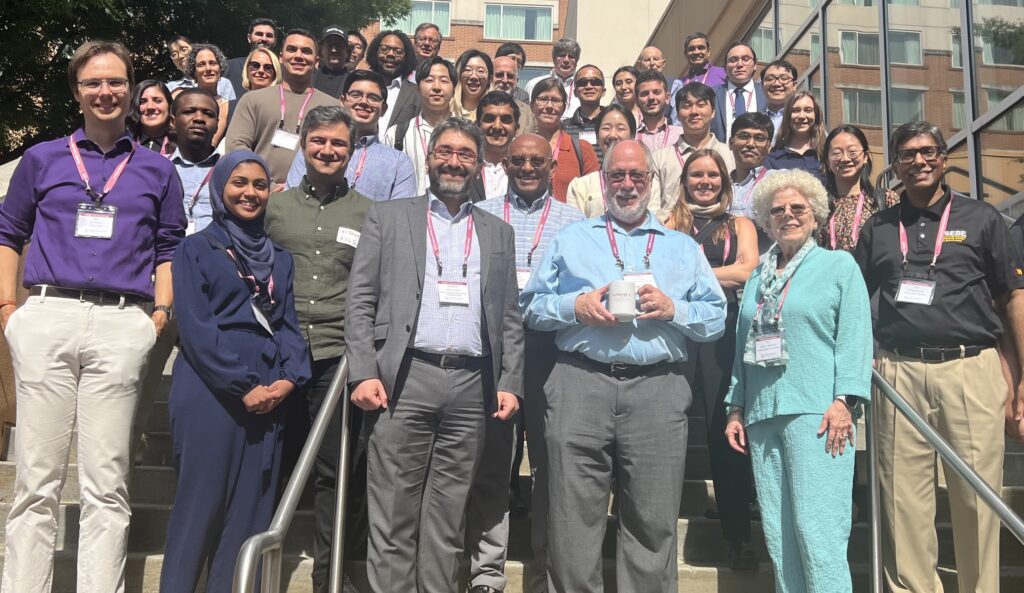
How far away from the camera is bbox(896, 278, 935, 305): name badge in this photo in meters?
4.49

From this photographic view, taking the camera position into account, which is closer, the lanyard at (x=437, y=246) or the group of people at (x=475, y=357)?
the group of people at (x=475, y=357)

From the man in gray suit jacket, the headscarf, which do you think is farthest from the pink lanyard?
the headscarf

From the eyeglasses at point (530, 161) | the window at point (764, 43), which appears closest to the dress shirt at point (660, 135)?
the eyeglasses at point (530, 161)

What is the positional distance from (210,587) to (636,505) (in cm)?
164

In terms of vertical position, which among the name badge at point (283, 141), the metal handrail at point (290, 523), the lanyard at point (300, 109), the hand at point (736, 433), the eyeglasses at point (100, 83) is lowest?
the metal handrail at point (290, 523)

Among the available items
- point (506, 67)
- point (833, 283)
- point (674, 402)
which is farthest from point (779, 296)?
point (506, 67)

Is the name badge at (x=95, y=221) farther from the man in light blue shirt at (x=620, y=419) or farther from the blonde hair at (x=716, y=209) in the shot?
the blonde hair at (x=716, y=209)

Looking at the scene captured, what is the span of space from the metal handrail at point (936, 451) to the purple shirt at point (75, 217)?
119 inches

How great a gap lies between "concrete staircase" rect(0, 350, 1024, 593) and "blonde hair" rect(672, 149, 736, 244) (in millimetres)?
1254

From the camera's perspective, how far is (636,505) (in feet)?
13.0

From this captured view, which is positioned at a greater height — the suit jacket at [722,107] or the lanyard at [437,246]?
the suit jacket at [722,107]

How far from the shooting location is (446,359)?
13.3 feet

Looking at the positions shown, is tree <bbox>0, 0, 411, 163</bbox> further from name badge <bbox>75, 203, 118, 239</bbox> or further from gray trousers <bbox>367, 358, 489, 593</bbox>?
gray trousers <bbox>367, 358, 489, 593</bbox>

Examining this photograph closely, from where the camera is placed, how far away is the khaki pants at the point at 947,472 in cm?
429
